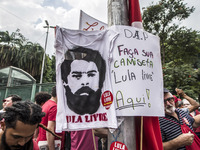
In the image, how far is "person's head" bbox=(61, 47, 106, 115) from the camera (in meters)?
1.59

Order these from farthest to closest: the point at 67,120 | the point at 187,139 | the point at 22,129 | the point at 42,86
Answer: the point at 42,86 < the point at 187,139 < the point at 67,120 < the point at 22,129

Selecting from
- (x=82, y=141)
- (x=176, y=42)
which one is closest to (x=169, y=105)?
(x=82, y=141)

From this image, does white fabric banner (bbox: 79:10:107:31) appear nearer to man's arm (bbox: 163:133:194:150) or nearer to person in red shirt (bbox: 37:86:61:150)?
person in red shirt (bbox: 37:86:61:150)

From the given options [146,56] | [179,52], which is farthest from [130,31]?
[179,52]

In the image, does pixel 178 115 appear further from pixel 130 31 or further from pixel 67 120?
pixel 67 120

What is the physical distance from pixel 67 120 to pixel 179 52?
973 centimetres

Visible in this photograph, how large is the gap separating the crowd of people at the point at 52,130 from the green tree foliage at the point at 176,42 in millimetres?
5799

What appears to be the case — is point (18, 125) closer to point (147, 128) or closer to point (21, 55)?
point (147, 128)

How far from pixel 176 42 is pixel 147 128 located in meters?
9.26

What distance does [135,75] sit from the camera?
1.53 meters

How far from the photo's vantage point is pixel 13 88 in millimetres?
9766

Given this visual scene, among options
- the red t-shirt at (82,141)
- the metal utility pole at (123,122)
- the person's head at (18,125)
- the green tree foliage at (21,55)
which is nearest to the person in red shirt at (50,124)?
the red t-shirt at (82,141)

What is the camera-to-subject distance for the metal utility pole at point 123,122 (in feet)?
4.91

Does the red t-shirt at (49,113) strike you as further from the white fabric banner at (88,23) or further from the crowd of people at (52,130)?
the white fabric banner at (88,23)
